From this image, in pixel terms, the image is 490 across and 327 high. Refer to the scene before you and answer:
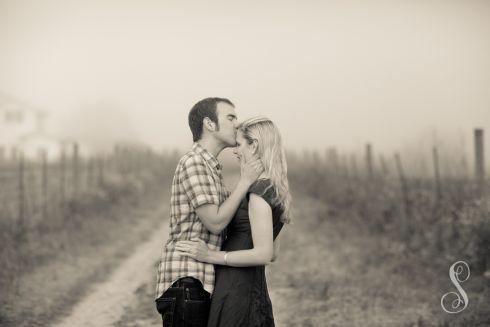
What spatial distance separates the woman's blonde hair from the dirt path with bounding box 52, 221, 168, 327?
356 cm

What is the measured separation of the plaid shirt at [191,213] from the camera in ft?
8.70

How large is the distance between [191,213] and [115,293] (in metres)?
4.31

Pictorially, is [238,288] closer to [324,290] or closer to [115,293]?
[324,290]

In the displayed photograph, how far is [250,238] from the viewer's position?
2.69 metres

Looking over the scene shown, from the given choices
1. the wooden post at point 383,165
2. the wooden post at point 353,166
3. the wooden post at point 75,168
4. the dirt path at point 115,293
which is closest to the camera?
the dirt path at point 115,293

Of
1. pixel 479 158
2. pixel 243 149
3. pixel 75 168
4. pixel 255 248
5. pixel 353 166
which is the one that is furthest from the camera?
pixel 353 166

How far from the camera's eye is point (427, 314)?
545cm

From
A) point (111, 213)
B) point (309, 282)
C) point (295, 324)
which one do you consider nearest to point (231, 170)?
point (111, 213)

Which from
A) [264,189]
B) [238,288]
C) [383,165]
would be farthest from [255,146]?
[383,165]

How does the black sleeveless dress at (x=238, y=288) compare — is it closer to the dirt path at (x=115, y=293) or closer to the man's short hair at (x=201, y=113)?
the man's short hair at (x=201, y=113)

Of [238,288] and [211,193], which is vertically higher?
[211,193]

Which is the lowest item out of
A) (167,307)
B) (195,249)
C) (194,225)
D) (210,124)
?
(167,307)

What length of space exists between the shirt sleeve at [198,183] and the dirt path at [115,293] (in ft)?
11.0

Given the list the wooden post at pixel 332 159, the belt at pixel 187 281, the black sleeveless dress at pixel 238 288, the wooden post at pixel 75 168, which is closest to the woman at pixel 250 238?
the black sleeveless dress at pixel 238 288
